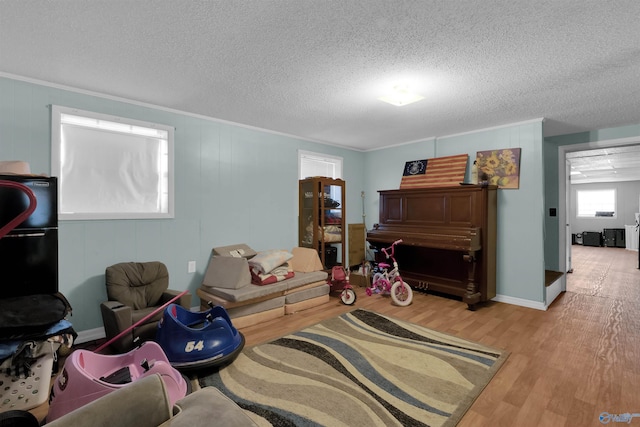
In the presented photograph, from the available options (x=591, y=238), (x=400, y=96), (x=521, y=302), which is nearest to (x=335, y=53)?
(x=400, y=96)

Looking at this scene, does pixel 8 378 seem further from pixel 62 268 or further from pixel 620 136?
pixel 620 136

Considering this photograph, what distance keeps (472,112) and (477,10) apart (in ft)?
6.62

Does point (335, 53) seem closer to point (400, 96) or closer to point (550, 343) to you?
point (400, 96)

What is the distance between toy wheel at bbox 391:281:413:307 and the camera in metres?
3.90

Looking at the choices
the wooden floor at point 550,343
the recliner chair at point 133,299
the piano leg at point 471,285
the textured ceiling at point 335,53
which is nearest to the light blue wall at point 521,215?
the wooden floor at point 550,343

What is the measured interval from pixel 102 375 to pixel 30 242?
1115mm

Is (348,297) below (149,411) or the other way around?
below

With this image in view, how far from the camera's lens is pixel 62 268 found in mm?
2768

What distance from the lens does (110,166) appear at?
3100 millimetres

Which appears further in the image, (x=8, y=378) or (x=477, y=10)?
(x=8, y=378)

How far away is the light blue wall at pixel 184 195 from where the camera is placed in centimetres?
267

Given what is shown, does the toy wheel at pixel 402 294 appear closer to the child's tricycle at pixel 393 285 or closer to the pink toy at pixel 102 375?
the child's tricycle at pixel 393 285

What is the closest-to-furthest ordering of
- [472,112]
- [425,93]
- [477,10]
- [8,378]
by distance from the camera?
1. [477,10]
2. [8,378]
3. [425,93]
4. [472,112]

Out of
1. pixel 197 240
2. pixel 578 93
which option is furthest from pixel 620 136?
pixel 197 240
